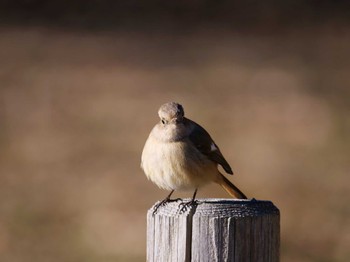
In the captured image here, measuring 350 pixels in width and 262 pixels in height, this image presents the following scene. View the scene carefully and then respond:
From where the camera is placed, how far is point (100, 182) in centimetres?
1204

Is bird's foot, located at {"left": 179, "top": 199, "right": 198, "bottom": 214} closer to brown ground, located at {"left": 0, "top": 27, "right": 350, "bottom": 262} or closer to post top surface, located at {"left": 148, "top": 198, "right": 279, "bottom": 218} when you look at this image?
post top surface, located at {"left": 148, "top": 198, "right": 279, "bottom": 218}

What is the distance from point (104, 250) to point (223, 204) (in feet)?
21.3

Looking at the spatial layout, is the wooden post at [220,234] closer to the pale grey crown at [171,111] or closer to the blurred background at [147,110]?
the pale grey crown at [171,111]

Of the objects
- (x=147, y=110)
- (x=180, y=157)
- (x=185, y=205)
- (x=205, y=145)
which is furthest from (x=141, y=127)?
(x=185, y=205)

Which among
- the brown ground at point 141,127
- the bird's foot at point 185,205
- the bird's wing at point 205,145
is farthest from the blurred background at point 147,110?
the bird's foot at point 185,205

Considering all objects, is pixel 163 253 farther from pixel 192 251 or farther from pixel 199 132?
pixel 199 132

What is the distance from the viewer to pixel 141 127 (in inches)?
547

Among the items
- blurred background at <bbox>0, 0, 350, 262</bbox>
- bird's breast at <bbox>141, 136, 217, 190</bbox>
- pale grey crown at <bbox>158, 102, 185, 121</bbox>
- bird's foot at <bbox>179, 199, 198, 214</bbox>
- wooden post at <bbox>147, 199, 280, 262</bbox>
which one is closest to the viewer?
wooden post at <bbox>147, 199, 280, 262</bbox>

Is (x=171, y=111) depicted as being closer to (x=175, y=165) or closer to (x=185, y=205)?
(x=175, y=165)

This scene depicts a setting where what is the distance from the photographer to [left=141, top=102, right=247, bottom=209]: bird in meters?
5.29

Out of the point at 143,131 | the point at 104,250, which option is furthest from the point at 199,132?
the point at 143,131

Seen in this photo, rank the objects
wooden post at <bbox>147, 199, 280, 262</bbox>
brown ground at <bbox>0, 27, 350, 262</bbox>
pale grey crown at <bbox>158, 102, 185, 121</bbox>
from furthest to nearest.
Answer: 1. brown ground at <bbox>0, 27, 350, 262</bbox>
2. pale grey crown at <bbox>158, 102, 185, 121</bbox>
3. wooden post at <bbox>147, 199, 280, 262</bbox>

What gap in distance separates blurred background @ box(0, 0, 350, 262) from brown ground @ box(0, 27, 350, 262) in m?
0.03

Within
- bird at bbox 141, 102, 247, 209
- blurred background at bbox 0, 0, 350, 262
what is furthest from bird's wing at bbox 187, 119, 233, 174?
blurred background at bbox 0, 0, 350, 262
